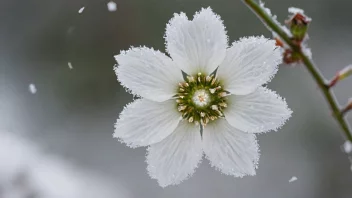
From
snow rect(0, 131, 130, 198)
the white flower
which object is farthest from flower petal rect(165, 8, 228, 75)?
snow rect(0, 131, 130, 198)

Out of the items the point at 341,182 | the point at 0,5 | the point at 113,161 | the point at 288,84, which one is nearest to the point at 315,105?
the point at 288,84

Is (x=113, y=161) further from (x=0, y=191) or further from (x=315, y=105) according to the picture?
(x=315, y=105)

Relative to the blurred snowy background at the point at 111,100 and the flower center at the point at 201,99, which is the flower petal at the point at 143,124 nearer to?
the flower center at the point at 201,99

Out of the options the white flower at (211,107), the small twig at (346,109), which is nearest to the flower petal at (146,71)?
A: the white flower at (211,107)

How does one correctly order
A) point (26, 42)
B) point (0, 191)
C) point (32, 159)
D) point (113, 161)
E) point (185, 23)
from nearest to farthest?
point (185, 23) < point (0, 191) < point (32, 159) < point (113, 161) < point (26, 42)

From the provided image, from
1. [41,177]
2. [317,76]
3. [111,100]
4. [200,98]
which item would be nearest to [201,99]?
[200,98]

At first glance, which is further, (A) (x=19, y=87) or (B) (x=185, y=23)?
(A) (x=19, y=87)
